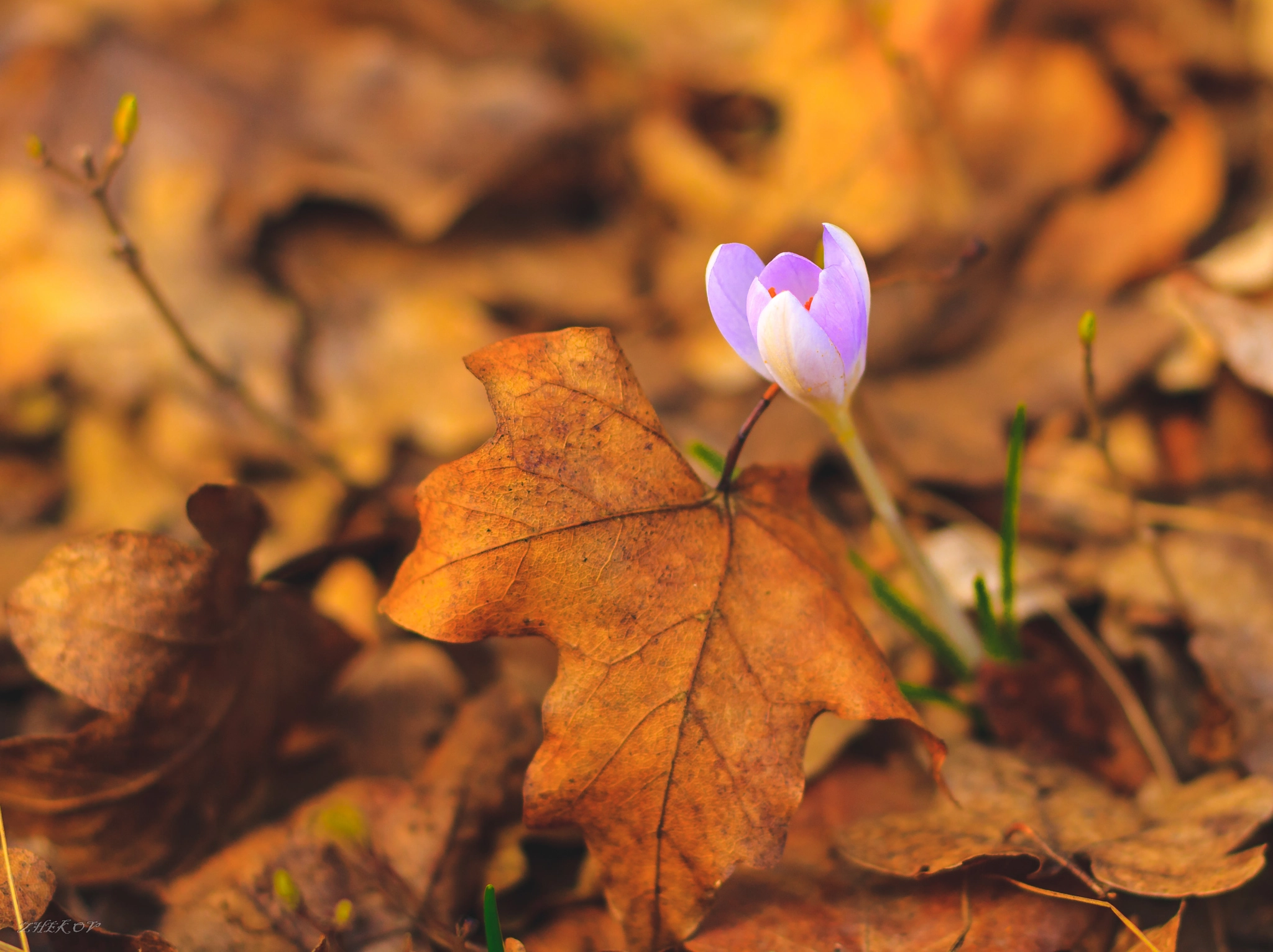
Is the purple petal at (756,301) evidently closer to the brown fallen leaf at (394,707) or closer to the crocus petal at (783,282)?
the crocus petal at (783,282)

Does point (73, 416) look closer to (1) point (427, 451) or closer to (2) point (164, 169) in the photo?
(2) point (164, 169)

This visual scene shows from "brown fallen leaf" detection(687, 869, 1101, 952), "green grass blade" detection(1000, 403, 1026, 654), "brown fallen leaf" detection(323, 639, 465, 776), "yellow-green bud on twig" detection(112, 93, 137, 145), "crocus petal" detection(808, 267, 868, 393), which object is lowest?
"brown fallen leaf" detection(323, 639, 465, 776)

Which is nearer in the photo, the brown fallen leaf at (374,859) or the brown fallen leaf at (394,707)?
the brown fallen leaf at (374,859)

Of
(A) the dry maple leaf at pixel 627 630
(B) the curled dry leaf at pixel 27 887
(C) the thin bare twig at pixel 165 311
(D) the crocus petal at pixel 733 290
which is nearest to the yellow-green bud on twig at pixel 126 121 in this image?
(C) the thin bare twig at pixel 165 311

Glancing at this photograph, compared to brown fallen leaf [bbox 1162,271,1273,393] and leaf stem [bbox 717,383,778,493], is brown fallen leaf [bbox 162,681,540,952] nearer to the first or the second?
leaf stem [bbox 717,383,778,493]

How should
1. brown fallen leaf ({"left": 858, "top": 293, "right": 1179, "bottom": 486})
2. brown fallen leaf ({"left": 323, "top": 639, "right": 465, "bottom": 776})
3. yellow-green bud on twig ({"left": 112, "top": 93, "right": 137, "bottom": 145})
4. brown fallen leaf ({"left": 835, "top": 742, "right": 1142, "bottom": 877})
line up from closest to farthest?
1. brown fallen leaf ({"left": 835, "top": 742, "right": 1142, "bottom": 877})
2. yellow-green bud on twig ({"left": 112, "top": 93, "right": 137, "bottom": 145})
3. brown fallen leaf ({"left": 323, "top": 639, "right": 465, "bottom": 776})
4. brown fallen leaf ({"left": 858, "top": 293, "right": 1179, "bottom": 486})

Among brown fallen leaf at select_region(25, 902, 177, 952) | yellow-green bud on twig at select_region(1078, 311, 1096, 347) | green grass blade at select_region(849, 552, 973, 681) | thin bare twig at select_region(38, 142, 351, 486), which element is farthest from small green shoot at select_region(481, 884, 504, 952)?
thin bare twig at select_region(38, 142, 351, 486)

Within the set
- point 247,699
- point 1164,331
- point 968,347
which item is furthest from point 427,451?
point 1164,331

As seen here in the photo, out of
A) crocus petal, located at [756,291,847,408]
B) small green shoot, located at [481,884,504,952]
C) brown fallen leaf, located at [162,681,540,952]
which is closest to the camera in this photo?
crocus petal, located at [756,291,847,408]
